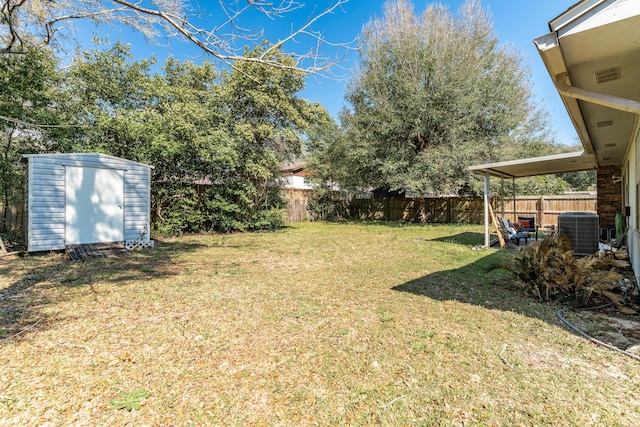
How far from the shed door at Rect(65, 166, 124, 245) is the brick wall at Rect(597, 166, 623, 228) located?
13062mm

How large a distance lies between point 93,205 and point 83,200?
22 centimetres

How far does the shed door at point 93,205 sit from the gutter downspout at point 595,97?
8.76 metres

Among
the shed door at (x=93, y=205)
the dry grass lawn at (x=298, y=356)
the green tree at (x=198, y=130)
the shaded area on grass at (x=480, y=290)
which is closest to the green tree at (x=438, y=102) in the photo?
the green tree at (x=198, y=130)

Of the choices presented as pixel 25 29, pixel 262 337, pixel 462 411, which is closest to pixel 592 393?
pixel 462 411

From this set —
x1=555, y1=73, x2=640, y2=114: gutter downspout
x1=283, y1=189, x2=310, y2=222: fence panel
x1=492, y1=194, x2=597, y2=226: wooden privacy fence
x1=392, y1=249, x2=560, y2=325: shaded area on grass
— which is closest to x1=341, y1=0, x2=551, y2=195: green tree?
x1=492, y1=194, x2=597, y2=226: wooden privacy fence

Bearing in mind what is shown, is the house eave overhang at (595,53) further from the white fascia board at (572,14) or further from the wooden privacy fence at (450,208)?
the wooden privacy fence at (450,208)

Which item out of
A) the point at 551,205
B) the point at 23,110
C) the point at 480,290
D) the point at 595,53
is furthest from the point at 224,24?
the point at 551,205

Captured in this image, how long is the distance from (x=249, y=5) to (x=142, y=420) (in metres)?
4.75

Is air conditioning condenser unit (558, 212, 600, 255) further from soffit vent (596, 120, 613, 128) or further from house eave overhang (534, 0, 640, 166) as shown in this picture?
house eave overhang (534, 0, 640, 166)

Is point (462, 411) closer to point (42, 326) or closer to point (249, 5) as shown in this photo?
point (42, 326)

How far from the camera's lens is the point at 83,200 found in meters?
7.46

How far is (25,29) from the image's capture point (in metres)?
6.52

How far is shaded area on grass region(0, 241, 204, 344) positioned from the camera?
11.0 feet

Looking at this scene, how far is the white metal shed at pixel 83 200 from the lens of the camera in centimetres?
691
